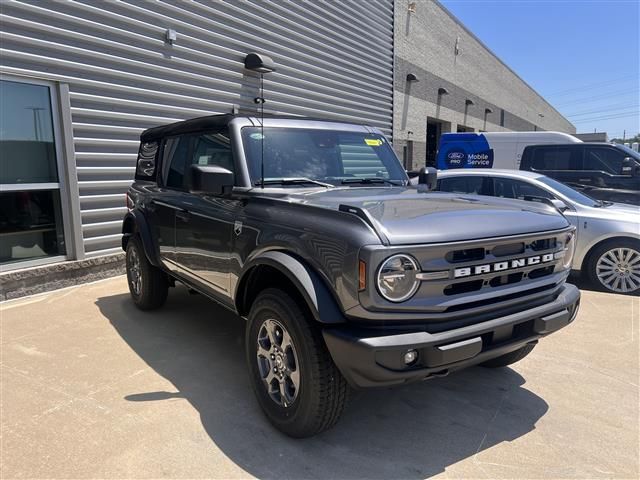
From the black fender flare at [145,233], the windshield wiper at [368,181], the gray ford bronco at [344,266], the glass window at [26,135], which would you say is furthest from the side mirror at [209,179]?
the glass window at [26,135]

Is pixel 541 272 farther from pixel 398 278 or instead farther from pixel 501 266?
pixel 398 278

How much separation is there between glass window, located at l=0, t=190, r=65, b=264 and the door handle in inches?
109

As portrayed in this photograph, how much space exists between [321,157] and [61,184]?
3.94 metres

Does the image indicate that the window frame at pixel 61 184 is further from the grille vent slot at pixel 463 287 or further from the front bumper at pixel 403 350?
the grille vent slot at pixel 463 287

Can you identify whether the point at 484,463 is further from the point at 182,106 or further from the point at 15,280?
the point at 182,106

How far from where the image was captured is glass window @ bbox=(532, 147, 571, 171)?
9117 millimetres

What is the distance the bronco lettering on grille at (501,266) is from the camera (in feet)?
7.93

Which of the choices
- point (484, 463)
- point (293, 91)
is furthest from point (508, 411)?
point (293, 91)

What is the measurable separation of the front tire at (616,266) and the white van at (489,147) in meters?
4.71

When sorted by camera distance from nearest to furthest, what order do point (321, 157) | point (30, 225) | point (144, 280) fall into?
1. point (321, 157)
2. point (144, 280)
3. point (30, 225)

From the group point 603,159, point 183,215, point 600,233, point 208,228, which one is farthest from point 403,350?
point 603,159

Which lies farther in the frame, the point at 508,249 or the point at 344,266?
the point at 508,249

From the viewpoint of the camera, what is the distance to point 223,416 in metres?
2.97

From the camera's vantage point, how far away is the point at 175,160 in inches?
172
